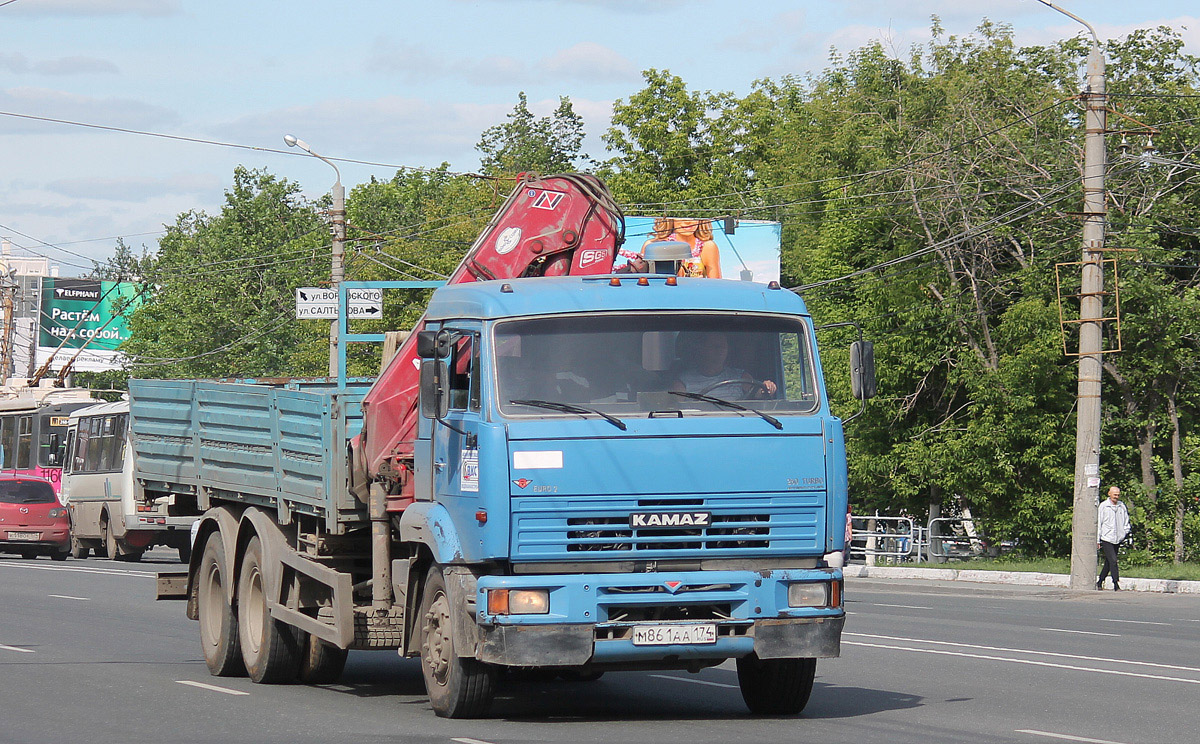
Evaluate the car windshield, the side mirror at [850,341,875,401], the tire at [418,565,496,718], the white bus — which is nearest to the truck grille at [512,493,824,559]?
the tire at [418,565,496,718]

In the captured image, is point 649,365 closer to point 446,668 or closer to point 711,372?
point 711,372

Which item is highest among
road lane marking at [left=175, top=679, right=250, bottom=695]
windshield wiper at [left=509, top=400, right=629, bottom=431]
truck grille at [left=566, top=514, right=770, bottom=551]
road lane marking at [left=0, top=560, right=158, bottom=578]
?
windshield wiper at [left=509, top=400, right=629, bottom=431]

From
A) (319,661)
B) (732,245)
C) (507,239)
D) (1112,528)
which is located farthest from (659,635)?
(732,245)

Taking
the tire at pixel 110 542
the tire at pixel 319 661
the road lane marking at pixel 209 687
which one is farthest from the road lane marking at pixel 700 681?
the tire at pixel 110 542

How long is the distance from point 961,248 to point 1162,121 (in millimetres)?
5098

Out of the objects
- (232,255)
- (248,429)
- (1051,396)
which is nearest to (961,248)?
(1051,396)

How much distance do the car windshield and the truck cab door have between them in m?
26.9

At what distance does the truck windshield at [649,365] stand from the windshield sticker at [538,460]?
283 mm

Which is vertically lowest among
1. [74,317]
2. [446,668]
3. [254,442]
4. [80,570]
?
[80,570]

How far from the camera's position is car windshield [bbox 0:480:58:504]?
34.8 metres

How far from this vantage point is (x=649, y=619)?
9477mm

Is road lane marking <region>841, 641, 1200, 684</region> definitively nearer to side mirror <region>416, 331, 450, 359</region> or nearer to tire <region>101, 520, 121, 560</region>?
side mirror <region>416, 331, 450, 359</region>

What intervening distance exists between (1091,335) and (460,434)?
19.4m

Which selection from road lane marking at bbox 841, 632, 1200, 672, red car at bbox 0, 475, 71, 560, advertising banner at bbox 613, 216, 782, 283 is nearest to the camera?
road lane marking at bbox 841, 632, 1200, 672
